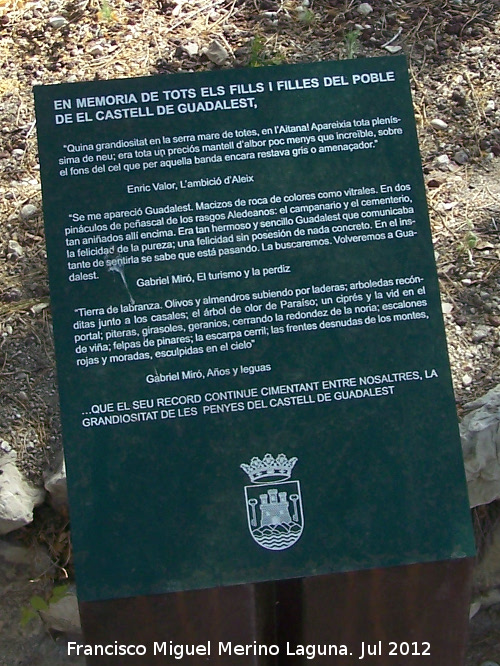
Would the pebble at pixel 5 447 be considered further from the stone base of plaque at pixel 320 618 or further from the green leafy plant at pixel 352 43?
the green leafy plant at pixel 352 43

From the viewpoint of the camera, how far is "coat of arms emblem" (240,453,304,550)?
163 centimetres

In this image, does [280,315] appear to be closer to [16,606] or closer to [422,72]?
[16,606]

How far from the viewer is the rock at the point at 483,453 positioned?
2.51 m

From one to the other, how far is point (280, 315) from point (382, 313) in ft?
0.75

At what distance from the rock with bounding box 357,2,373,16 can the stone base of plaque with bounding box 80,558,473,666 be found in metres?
2.61

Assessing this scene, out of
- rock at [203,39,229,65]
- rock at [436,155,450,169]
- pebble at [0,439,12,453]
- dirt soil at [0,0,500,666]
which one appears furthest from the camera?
rock at [203,39,229,65]

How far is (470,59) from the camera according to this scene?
3.38m

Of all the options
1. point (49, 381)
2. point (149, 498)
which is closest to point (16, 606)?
point (49, 381)

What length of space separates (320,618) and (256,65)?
7.45 feet

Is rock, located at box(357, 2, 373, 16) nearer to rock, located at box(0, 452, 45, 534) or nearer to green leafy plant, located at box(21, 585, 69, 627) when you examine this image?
rock, located at box(0, 452, 45, 534)

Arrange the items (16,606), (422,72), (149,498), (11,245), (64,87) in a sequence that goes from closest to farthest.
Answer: (149,498)
(64,87)
(16,606)
(11,245)
(422,72)

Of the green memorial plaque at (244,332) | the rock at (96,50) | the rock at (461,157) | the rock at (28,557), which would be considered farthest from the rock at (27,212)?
the rock at (461,157)

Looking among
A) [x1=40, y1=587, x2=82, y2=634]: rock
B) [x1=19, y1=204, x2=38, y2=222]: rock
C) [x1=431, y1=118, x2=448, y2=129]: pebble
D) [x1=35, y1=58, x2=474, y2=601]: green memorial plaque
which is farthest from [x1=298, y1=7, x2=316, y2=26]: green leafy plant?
[x1=40, y1=587, x2=82, y2=634]: rock

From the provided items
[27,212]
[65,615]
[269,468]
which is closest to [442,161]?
[27,212]
